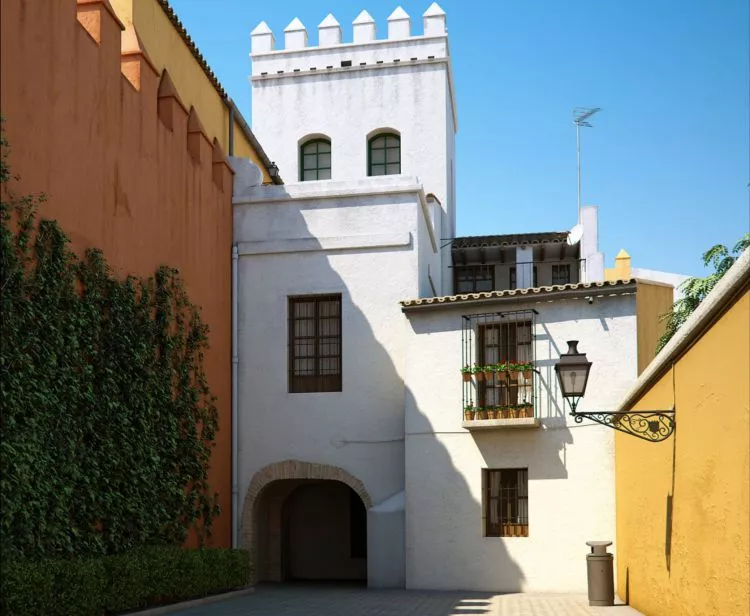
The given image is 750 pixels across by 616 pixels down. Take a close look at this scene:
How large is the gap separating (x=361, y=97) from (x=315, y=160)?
2.02 metres

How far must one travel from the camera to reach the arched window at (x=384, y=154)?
26.6 m

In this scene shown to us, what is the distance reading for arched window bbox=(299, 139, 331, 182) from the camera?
A: 27.0 m

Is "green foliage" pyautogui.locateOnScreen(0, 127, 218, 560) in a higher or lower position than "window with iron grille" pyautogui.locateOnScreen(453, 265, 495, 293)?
lower

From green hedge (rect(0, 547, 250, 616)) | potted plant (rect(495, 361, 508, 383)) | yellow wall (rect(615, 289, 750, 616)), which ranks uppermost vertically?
potted plant (rect(495, 361, 508, 383))

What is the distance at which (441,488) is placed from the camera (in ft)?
55.7

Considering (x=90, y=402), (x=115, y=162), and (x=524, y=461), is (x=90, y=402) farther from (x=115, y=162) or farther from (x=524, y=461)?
(x=524, y=461)

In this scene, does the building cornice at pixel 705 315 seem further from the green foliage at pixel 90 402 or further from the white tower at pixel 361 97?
the white tower at pixel 361 97

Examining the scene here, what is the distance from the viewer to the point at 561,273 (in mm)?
27422

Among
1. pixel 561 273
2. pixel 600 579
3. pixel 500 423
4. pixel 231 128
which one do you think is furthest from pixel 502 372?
pixel 561 273

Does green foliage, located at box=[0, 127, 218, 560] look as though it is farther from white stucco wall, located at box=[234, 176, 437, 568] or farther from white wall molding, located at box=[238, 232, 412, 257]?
white wall molding, located at box=[238, 232, 412, 257]

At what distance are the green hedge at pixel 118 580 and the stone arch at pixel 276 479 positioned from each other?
5.91 feet

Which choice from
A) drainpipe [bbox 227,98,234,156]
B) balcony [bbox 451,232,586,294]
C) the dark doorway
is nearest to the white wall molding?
drainpipe [bbox 227,98,234,156]

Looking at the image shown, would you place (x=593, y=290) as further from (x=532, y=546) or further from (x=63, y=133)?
(x=63, y=133)

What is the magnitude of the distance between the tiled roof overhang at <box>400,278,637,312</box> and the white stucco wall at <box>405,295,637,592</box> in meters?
0.13
